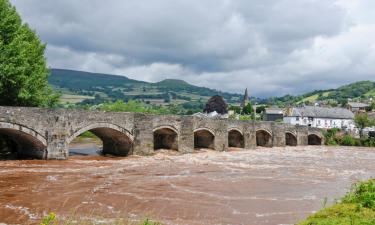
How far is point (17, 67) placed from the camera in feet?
84.3

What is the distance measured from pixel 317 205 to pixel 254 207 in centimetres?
230

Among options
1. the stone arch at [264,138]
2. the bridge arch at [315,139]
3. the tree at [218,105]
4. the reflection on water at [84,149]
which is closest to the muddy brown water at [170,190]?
the reflection on water at [84,149]

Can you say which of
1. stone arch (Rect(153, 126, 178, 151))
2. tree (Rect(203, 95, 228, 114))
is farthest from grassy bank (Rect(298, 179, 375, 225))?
tree (Rect(203, 95, 228, 114))

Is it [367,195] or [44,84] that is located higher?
[44,84]

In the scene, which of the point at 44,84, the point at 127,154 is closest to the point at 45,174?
the point at 127,154

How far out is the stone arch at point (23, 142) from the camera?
23.2 meters

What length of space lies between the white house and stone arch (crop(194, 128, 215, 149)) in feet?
160

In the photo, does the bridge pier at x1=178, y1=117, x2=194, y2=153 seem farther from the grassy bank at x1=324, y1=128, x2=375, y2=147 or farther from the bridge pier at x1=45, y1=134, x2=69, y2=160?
the grassy bank at x1=324, y1=128, x2=375, y2=147

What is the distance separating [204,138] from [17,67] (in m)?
19.9

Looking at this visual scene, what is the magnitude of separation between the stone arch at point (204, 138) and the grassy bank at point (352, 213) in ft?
85.1

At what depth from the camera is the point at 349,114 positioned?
90.9 meters

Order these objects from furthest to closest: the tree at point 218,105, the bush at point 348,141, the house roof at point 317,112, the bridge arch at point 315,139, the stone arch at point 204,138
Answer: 1. the tree at point 218,105
2. the house roof at point 317,112
3. the bridge arch at point 315,139
4. the bush at point 348,141
5. the stone arch at point 204,138

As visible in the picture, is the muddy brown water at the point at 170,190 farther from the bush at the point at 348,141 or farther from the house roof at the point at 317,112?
the house roof at the point at 317,112

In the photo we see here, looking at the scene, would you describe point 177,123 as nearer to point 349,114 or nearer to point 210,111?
point 349,114
